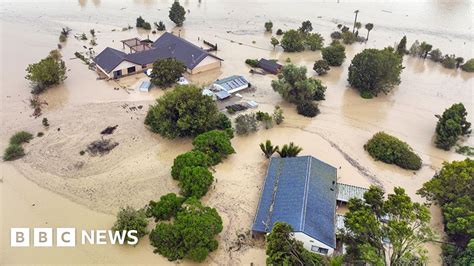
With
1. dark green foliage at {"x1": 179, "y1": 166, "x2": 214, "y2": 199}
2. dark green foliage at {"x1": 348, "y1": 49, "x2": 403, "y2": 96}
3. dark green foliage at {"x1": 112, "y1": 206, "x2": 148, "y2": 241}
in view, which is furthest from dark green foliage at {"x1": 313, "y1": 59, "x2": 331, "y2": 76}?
dark green foliage at {"x1": 112, "y1": 206, "x2": 148, "y2": 241}

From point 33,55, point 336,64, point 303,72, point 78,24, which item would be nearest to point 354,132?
point 303,72

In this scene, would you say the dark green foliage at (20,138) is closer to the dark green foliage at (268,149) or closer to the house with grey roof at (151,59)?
the house with grey roof at (151,59)

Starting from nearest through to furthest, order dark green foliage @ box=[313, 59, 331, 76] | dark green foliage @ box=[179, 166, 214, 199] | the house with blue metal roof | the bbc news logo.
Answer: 1. the house with blue metal roof
2. the bbc news logo
3. dark green foliage @ box=[179, 166, 214, 199]
4. dark green foliage @ box=[313, 59, 331, 76]

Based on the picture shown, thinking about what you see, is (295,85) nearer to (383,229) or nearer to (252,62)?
(252,62)

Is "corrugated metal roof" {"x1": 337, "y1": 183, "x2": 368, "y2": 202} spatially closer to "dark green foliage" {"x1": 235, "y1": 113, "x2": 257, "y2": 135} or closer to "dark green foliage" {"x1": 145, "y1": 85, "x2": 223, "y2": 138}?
"dark green foliage" {"x1": 235, "y1": 113, "x2": 257, "y2": 135}

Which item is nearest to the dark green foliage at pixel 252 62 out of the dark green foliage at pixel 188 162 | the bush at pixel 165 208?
the dark green foliage at pixel 188 162

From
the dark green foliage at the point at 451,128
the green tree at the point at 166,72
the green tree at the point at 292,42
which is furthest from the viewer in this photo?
the green tree at the point at 292,42

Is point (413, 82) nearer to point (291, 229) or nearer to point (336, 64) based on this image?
point (336, 64)
